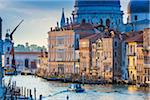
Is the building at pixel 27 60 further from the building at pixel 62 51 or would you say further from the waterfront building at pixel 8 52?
the waterfront building at pixel 8 52

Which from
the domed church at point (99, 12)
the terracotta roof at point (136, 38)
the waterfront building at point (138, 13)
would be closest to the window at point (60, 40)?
the waterfront building at point (138, 13)

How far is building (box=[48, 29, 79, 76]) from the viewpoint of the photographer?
51.2 meters

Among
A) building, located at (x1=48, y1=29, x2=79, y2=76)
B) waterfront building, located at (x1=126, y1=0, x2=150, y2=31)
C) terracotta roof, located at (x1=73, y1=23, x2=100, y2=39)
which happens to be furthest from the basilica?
terracotta roof, located at (x1=73, y1=23, x2=100, y2=39)

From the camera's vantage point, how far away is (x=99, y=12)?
59.9 meters

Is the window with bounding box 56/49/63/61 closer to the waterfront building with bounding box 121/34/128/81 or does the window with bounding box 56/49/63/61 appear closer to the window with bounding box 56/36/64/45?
the window with bounding box 56/36/64/45

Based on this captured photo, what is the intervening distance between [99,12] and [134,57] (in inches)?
689

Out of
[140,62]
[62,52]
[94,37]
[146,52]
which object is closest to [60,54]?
[62,52]

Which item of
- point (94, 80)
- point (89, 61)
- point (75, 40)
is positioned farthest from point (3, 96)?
point (75, 40)

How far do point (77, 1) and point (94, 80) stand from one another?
1908cm

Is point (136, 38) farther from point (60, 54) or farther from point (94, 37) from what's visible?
point (60, 54)

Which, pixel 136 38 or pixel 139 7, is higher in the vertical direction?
pixel 139 7

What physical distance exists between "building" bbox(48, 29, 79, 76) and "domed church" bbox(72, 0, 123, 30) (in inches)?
222

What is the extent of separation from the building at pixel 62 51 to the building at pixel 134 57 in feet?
22.4

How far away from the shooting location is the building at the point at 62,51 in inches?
2016
